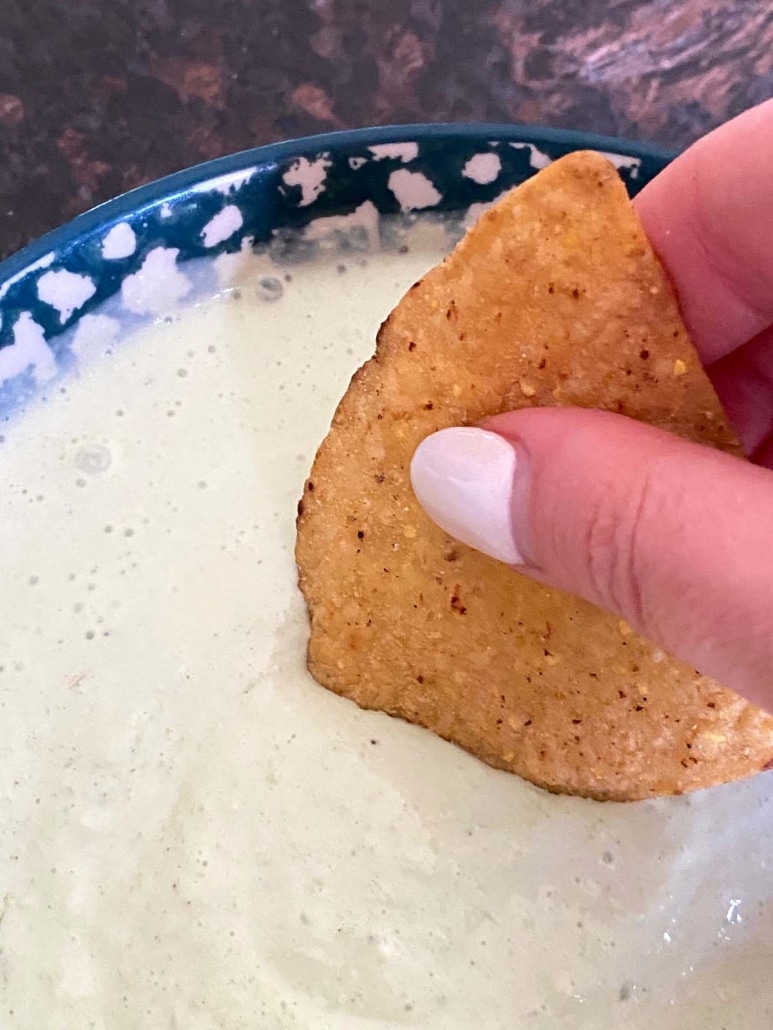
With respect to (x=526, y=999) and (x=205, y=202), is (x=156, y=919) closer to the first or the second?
(x=526, y=999)

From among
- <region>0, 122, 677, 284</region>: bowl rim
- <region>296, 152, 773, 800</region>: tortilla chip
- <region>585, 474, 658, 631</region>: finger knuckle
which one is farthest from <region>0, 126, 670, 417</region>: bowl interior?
<region>585, 474, 658, 631</region>: finger knuckle

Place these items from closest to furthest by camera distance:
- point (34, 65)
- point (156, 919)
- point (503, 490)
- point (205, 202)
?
point (503, 490), point (156, 919), point (205, 202), point (34, 65)

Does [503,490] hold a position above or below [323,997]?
above

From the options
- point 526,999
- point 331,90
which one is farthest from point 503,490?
→ point 331,90

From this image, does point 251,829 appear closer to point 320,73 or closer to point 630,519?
point 630,519

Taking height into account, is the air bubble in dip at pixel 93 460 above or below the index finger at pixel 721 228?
below

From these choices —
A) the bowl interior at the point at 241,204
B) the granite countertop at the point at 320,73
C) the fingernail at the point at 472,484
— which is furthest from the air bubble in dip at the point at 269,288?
the fingernail at the point at 472,484

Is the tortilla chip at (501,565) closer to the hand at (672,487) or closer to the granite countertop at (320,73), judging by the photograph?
the hand at (672,487)

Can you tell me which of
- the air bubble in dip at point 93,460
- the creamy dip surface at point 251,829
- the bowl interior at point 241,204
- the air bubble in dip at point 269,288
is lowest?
the creamy dip surface at point 251,829
